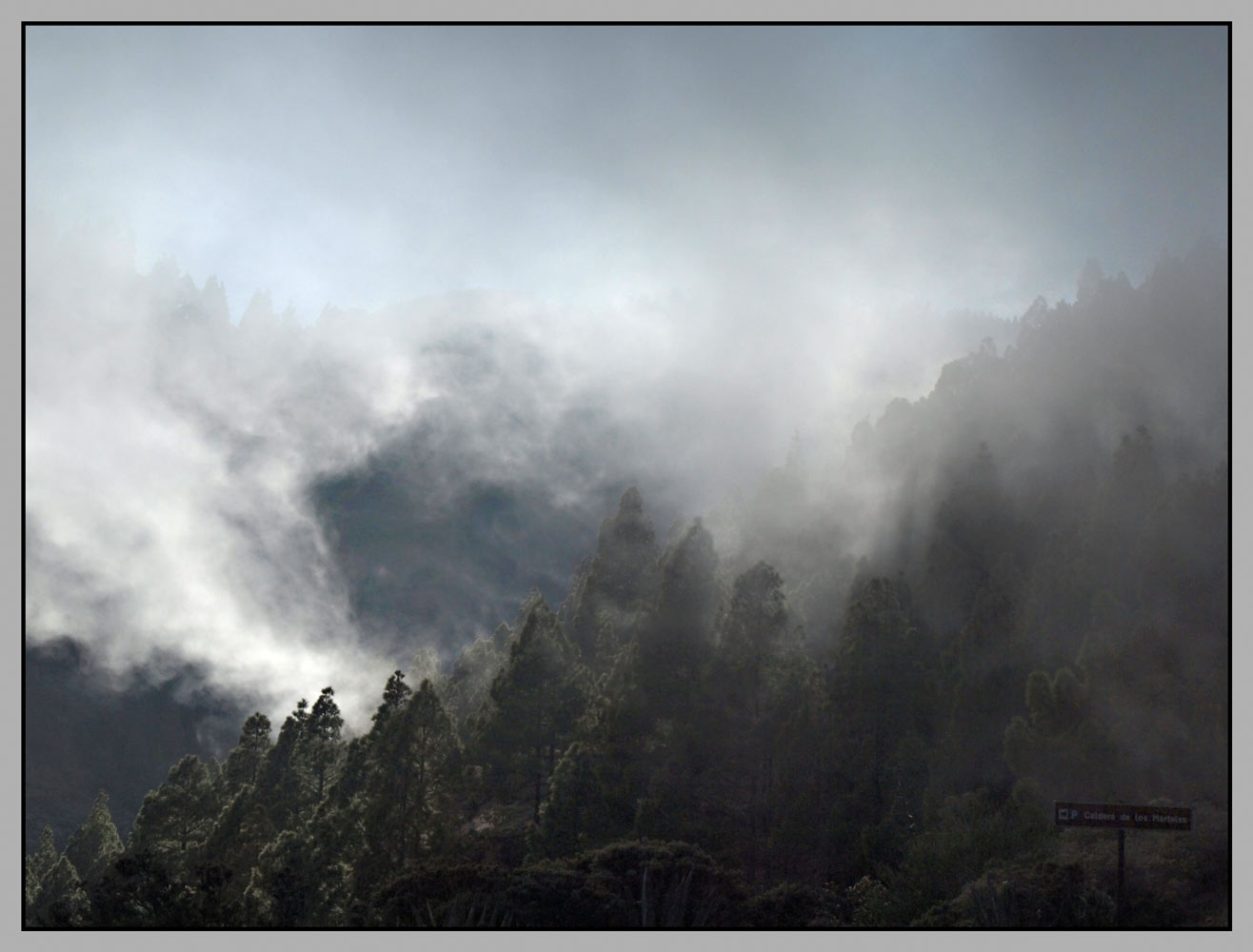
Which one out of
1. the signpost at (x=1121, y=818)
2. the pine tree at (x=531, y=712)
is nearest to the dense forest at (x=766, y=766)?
the pine tree at (x=531, y=712)

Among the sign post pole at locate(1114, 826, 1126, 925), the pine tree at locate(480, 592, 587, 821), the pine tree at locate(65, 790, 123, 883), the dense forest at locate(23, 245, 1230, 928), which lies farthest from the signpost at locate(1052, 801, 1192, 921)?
the pine tree at locate(65, 790, 123, 883)

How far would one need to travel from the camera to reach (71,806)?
390 ft

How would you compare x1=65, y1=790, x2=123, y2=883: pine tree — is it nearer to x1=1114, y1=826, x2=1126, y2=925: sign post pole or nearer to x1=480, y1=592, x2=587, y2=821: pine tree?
x1=480, y1=592, x2=587, y2=821: pine tree

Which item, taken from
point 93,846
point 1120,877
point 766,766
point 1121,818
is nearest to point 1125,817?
point 1121,818

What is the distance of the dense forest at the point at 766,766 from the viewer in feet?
98.5

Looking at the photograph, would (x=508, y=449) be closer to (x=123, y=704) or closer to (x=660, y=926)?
(x=123, y=704)

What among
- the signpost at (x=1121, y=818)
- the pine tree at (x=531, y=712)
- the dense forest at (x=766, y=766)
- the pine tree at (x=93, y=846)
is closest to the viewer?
the signpost at (x=1121, y=818)

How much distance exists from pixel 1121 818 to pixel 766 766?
18.5 m

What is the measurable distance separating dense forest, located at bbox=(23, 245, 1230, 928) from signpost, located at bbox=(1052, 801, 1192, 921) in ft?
9.32

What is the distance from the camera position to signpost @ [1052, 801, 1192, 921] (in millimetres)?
27188

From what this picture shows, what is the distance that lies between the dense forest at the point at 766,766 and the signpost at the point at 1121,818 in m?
2.84

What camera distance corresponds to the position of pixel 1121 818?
27.4m

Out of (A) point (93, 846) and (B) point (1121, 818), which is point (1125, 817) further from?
(A) point (93, 846)

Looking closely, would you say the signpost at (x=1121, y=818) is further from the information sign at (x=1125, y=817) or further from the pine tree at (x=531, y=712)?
the pine tree at (x=531, y=712)
